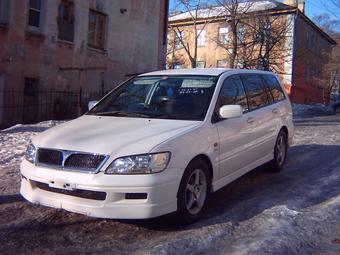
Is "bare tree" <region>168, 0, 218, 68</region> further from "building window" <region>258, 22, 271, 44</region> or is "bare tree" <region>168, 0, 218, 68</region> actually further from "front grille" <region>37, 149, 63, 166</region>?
"front grille" <region>37, 149, 63, 166</region>

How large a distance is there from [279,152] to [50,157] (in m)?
4.12

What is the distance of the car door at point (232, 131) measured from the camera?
5.38 m

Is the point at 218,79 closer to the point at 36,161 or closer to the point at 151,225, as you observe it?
the point at 151,225

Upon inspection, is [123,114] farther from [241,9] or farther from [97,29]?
[241,9]

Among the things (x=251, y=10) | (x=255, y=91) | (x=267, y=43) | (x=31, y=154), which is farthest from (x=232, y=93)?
(x=251, y=10)

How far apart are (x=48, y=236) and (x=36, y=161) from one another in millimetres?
766

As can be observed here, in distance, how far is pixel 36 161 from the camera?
15.6 feet

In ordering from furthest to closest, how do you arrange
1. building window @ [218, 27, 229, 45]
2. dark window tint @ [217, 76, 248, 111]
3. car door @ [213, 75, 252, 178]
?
building window @ [218, 27, 229, 45] → dark window tint @ [217, 76, 248, 111] → car door @ [213, 75, 252, 178]

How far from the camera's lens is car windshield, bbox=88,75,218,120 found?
534cm

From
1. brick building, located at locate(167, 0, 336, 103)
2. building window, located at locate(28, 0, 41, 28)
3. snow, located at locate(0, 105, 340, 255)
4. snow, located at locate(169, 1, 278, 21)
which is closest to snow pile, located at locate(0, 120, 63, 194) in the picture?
snow, located at locate(0, 105, 340, 255)

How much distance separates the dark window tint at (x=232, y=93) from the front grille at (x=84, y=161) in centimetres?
178

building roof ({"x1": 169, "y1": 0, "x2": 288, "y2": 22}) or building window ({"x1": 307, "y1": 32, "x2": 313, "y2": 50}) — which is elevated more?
building roof ({"x1": 169, "y1": 0, "x2": 288, "y2": 22})

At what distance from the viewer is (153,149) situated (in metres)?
4.36

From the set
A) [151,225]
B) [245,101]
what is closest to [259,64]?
[245,101]
